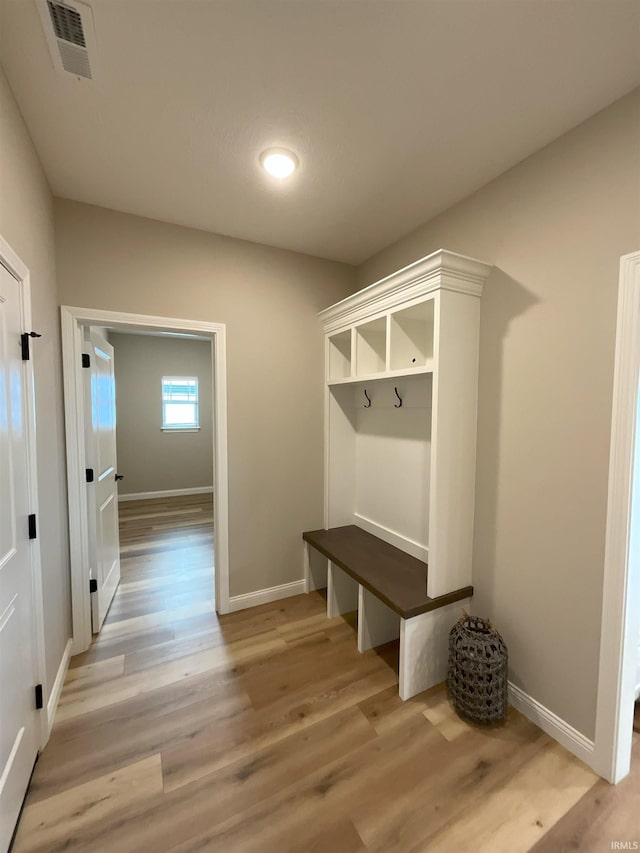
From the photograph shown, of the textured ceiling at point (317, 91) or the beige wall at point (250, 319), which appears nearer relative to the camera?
the textured ceiling at point (317, 91)

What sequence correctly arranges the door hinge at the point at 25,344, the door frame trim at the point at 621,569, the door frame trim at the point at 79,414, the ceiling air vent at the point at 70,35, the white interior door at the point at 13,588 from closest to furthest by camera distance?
1. the ceiling air vent at the point at 70,35
2. the white interior door at the point at 13,588
3. the door frame trim at the point at 621,569
4. the door hinge at the point at 25,344
5. the door frame trim at the point at 79,414

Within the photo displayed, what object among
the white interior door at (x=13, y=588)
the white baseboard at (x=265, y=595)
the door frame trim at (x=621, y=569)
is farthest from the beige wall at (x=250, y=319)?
the door frame trim at (x=621, y=569)

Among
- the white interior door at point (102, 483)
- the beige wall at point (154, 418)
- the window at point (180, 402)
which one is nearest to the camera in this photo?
the white interior door at point (102, 483)

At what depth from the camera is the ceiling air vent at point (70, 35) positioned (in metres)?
1.06

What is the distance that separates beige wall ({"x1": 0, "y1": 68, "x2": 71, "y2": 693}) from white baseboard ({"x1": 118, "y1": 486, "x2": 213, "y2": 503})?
3844mm

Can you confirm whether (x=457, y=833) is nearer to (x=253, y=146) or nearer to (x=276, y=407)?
(x=276, y=407)

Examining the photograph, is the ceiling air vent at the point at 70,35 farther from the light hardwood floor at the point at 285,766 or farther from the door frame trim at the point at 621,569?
the light hardwood floor at the point at 285,766

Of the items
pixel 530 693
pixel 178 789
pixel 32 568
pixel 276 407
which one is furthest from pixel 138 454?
pixel 530 693

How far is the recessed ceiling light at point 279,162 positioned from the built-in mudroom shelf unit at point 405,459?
2.51ft

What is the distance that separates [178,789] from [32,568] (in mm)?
1084

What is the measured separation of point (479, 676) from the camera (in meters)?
1.63

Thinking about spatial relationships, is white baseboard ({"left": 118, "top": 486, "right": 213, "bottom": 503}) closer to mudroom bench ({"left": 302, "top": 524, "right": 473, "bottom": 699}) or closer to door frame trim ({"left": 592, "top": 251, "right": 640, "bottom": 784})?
mudroom bench ({"left": 302, "top": 524, "right": 473, "bottom": 699})

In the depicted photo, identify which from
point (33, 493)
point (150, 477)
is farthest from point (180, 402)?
point (33, 493)

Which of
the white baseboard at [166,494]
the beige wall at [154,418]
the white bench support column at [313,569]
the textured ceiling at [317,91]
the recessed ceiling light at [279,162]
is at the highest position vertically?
the textured ceiling at [317,91]
